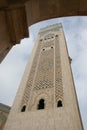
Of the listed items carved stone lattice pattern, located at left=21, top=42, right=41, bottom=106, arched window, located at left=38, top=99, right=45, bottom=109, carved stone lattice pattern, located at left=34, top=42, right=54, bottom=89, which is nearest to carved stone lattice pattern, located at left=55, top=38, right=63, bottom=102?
carved stone lattice pattern, located at left=34, top=42, right=54, bottom=89

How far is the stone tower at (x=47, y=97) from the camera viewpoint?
20.6 feet

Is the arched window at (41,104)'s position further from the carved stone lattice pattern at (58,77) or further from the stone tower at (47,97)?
the carved stone lattice pattern at (58,77)

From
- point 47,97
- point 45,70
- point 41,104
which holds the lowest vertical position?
point 41,104

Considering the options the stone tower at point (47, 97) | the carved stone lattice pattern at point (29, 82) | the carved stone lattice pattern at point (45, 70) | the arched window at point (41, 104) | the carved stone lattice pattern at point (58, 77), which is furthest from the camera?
the carved stone lattice pattern at point (45, 70)

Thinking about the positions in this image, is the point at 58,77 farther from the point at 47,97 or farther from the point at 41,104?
the point at 41,104

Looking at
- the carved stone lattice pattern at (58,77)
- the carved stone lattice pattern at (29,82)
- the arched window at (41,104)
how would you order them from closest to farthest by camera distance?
the arched window at (41,104)
the carved stone lattice pattern at (58,77)
the carved stone lattice pattern at (29,82)

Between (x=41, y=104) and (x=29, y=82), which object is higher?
(x=29, y=82)

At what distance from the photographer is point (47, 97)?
7.62m

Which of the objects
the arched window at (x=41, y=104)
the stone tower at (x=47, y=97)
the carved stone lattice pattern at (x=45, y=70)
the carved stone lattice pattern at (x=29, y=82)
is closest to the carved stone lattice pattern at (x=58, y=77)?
the stone tower at (x=47, y=97)

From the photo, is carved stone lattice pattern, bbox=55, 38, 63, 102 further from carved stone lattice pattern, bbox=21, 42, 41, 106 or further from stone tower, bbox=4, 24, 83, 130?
carved stone lattice pattern, bbox=21, 42, 41, 106

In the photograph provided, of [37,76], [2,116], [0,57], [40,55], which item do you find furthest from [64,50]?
[0,57]

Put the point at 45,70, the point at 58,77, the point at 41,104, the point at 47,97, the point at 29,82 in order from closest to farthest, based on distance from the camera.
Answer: the point at 41,104
the point at 47,97
the point at 58,77
the point at 29,82
the point at 45,70

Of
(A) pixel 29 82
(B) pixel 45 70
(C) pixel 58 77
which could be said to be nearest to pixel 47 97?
(C) pixel 58 77

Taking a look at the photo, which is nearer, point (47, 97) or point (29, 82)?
point (47, 97)
